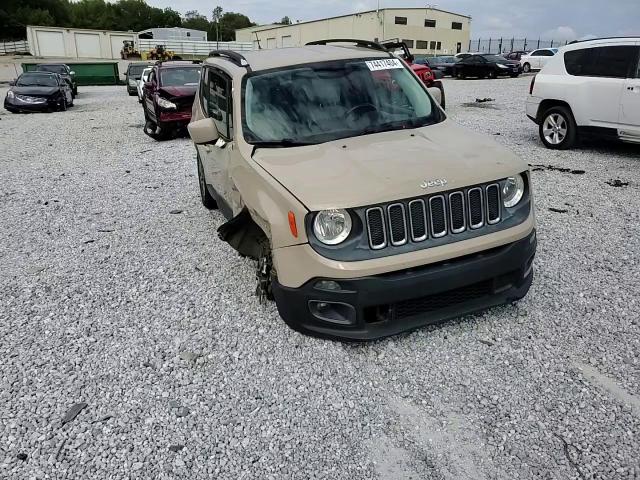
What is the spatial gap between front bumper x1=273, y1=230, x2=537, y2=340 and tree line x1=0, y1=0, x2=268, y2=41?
73053 mm

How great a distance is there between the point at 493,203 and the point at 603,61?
21.8 feet

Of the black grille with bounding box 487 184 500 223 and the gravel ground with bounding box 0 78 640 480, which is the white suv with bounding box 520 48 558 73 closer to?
the gravel ground with bounding box 0 78 640 480

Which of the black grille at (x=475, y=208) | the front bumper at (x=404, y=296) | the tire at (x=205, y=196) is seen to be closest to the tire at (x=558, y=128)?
the tire at (x=205, y=196)

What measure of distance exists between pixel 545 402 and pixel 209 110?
13.6ft

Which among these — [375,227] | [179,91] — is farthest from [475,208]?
[179,91]

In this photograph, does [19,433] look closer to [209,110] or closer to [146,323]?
[146,323]

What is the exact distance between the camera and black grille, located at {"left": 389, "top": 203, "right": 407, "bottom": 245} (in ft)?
10.2

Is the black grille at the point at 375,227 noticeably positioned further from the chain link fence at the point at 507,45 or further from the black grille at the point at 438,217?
the chain link fence at the point at 507,45

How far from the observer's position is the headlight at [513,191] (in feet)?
11.6

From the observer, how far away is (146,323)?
389cm

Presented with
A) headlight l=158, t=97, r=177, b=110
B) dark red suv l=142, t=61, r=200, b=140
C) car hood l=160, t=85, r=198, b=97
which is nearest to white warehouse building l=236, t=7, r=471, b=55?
dark red suv l=142, t=61, r=200, b=140

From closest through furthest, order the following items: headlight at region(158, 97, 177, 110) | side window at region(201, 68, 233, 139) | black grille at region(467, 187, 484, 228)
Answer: black grille at region(467, 187, 484, 228) → side window at region(201, 68, 233, 139) → headlight at region(158, 97, 177, 110)

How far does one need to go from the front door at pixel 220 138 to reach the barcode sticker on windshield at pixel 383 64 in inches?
48.6

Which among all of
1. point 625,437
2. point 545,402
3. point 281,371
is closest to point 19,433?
point 281,371
